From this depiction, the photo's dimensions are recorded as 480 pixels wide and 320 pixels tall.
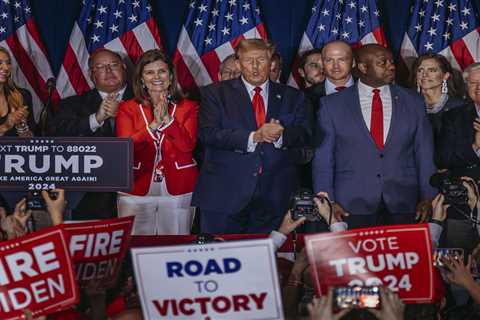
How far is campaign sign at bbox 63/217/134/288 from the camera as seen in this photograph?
463cm

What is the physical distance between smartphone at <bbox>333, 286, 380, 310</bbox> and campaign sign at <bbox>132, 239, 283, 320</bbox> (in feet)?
0.95

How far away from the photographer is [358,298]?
371cm

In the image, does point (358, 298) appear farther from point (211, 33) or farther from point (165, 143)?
point (211, 33)

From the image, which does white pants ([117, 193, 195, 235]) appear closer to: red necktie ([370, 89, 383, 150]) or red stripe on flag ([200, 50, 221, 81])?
red necktie ([370, 89, 383, 150])

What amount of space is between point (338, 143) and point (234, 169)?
63cm

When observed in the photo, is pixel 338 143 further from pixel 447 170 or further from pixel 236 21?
pixel 236 21

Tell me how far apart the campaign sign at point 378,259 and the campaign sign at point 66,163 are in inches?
69.8

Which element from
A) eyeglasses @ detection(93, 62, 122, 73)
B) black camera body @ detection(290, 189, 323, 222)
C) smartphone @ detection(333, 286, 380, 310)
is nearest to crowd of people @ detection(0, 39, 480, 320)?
black camera body @ detection(290, 189, 323, 222)

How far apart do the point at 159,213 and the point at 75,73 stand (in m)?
1.81

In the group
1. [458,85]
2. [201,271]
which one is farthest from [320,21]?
[201,271]

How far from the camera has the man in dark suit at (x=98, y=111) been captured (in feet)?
21.1

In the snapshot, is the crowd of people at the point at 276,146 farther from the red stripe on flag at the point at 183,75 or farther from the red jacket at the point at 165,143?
the red stripe on flag at the point at 183,75

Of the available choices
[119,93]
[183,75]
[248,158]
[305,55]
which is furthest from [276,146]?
[183,75]

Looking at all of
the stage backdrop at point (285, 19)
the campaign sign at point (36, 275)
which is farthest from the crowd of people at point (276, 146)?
the campaign sign at point (36, 275)
